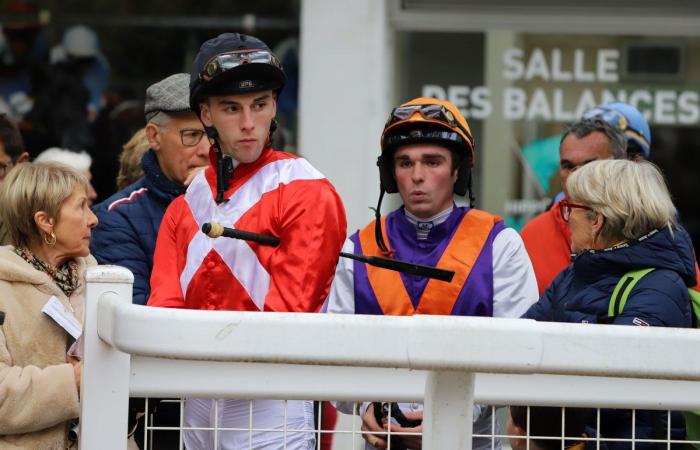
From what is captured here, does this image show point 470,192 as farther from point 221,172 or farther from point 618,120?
point 618,120

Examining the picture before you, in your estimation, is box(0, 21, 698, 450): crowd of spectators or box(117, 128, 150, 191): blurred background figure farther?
box(117, 128, 150, 191): blurred background figure

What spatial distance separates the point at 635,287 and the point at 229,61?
4.12 feet

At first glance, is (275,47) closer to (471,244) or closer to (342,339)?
(471,244)

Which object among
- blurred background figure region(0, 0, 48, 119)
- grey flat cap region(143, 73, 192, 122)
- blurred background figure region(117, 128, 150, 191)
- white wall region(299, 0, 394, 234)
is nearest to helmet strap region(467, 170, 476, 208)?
grey flat cap region(143, 73, 192, 122)

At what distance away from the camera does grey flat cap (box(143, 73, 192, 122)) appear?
4.31m

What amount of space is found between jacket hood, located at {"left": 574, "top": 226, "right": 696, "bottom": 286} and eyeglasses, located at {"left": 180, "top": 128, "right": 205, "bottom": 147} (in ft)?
4.91

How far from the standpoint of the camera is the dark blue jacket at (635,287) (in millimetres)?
3279

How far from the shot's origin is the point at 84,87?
297 inches

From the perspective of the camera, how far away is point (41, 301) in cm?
328

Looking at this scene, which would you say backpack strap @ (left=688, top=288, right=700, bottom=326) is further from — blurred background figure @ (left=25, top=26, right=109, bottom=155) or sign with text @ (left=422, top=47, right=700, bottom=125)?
blurred background figure @ (left=25, top=26, right=109, bottom=155)

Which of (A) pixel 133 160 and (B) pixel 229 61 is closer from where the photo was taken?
(B) pixel 229 61

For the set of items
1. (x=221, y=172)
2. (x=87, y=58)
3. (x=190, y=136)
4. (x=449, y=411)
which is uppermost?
(x=87, y=58)

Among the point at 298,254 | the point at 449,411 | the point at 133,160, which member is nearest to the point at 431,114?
the point at 298,254

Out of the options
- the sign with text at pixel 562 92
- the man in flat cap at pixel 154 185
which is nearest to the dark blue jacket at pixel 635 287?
the man in flat cap at pixel 154 185
